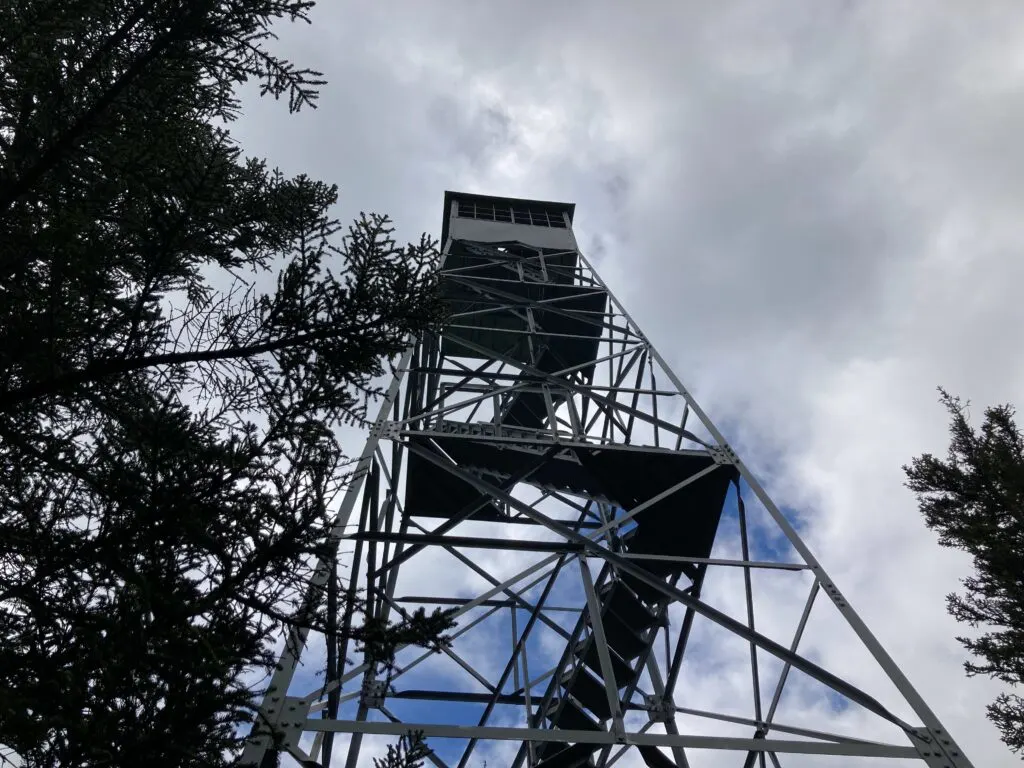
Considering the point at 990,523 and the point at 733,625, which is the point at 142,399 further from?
the point at 990,523

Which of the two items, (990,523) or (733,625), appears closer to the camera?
(733,625)

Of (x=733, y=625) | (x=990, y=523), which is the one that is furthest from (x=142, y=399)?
(x=990, y=523)

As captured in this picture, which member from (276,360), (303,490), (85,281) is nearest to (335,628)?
(303,490)

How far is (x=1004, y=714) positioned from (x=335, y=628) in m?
11.1

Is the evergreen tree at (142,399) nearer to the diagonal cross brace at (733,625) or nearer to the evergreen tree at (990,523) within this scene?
the diagonal cross brace at (733,625)

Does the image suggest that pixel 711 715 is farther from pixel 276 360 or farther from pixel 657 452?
pixel 276 360

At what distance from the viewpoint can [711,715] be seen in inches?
291

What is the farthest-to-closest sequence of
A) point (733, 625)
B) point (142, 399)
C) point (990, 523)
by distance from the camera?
point (990, 523)
point (733, 625)
point (142, 399)

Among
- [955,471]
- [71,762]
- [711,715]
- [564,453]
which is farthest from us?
[955,471]

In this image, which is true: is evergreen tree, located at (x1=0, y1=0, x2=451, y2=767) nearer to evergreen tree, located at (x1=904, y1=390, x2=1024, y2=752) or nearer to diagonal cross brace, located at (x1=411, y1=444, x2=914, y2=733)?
diagonal cross brace, located at (x1=411, y1=444, x2=914, y2=733)

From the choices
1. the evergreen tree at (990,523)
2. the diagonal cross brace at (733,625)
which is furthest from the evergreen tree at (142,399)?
the evergreen tree at (990,523)

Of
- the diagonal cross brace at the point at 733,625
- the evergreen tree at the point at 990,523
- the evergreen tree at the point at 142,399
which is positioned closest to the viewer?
the evergreen tree at the point at 142,399

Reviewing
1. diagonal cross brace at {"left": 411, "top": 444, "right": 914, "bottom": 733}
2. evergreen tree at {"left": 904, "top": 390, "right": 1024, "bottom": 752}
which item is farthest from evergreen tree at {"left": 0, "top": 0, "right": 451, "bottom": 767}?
evergreen tree at {"left": 904, "top": 390, "right": 1024, "bottom": 752}

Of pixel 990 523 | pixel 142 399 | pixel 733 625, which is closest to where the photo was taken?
pixel 142 399
